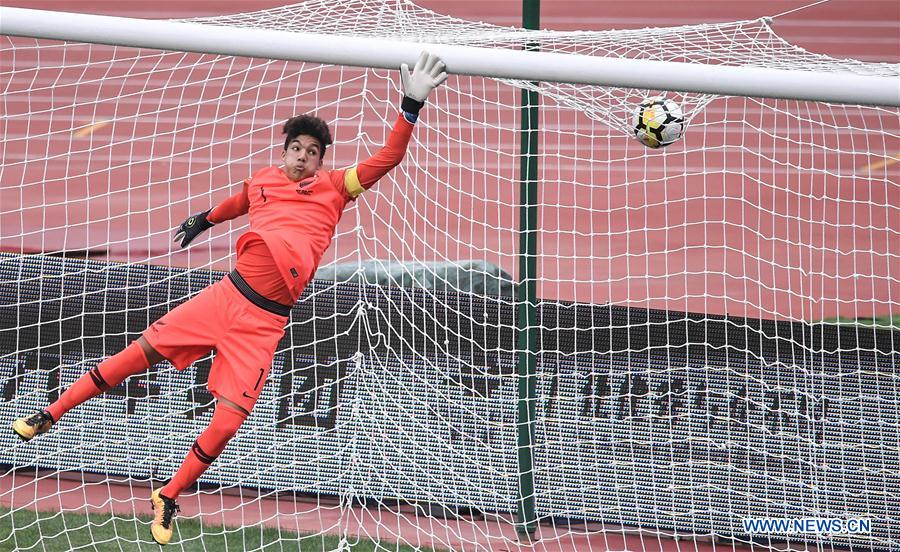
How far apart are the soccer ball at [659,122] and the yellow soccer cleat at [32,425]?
8.24 ft

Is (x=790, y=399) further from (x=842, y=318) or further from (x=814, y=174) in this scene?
Result: (x=814, y=174)

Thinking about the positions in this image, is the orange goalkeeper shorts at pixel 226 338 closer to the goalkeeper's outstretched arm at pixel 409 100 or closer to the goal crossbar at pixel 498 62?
the goalkeeper's outstretched arm at pixel 409 100

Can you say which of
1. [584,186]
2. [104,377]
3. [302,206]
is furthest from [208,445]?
[584,186]

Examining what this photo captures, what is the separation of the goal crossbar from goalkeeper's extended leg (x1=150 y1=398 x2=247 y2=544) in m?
1.25

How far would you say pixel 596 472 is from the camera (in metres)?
4.77

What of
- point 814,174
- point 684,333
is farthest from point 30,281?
point 814,174

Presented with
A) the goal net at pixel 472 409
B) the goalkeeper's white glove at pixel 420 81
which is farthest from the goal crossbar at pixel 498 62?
the goal net at pixel 472 409

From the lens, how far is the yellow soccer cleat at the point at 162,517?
122 inches

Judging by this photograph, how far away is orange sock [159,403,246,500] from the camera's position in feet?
10.3

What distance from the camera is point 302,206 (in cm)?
332

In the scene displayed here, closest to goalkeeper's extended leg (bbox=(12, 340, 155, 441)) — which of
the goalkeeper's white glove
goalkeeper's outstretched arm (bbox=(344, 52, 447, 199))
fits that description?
goalkeeper's outstretched arm (bbox=(344, 52, 447, 199))

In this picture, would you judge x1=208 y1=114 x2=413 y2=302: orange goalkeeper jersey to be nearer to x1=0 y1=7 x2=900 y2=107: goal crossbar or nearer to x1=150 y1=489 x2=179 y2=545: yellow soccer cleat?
x1=0 y1=7 x2=900 y2=107: goal crossbar

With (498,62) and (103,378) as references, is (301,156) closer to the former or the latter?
(498,62)

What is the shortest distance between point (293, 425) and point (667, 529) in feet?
6.56
